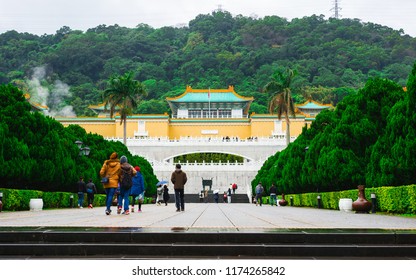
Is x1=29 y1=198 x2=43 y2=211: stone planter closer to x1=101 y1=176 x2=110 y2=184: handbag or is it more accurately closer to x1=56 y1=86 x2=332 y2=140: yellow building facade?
x1=101 y1=176 x2=110 y2=184: handbag

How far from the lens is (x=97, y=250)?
6578mm

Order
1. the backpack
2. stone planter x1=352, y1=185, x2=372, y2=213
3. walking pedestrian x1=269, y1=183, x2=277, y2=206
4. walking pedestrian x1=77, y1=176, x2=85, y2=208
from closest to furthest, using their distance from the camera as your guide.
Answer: the backpack, stone planter x1=352, y1=185, x2=372, y2=213, walking pedestrian x1=77, y1=176, x2=85, y2=208, walking pedestrian x1=269, y1=183, x2=277, y2=206

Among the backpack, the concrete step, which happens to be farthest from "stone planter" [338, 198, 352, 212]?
the concrete step

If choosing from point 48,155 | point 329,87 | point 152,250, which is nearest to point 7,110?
point 48,155

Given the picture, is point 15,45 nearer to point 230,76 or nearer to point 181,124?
point 230,76

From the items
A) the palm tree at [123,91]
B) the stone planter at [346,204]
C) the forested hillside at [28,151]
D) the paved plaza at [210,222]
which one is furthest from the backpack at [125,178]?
the palm tree at [123,91]

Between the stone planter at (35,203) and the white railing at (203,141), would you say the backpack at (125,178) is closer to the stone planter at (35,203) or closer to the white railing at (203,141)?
the stone planter at (35,203)

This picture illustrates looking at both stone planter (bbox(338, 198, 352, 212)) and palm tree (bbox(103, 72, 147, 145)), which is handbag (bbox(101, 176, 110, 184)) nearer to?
stone planter (bbox(338, 198, 352, 212))

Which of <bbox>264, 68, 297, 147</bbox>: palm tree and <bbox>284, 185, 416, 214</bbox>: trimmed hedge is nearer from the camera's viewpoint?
<bbox>284, 185, 416, 214</bbox>: trimmed hedge

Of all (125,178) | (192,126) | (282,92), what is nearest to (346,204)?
(125,178)

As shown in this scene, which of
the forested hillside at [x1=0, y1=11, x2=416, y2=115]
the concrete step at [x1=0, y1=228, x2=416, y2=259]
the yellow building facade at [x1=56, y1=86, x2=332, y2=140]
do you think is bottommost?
the concrete step at [x1=0, y1=228, x2=416, y2=259]

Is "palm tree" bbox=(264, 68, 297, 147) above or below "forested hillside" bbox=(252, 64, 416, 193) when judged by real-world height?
above

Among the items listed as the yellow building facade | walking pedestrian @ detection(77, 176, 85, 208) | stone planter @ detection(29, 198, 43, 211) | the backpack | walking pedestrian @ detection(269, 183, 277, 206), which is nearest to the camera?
the backpack

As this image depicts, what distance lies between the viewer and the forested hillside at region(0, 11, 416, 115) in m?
93.0
